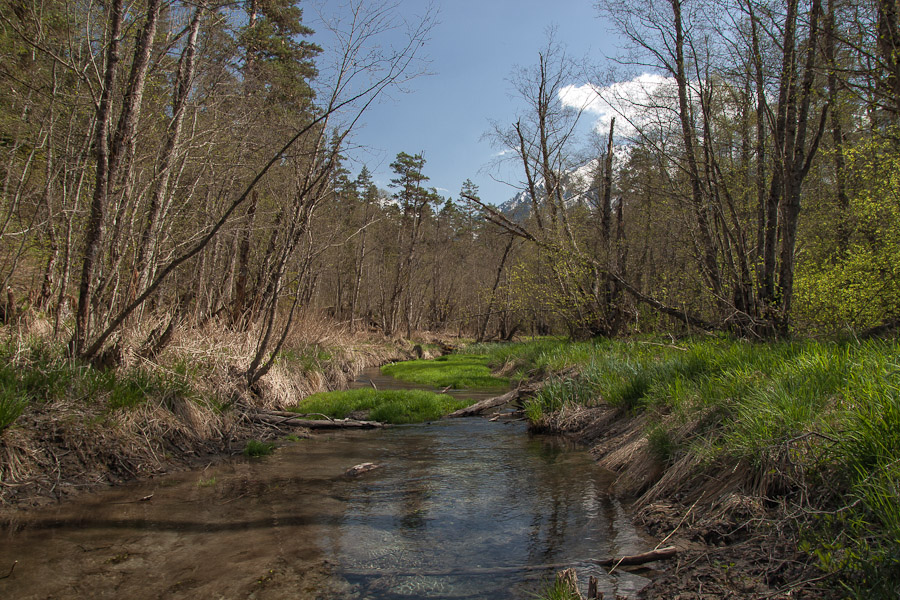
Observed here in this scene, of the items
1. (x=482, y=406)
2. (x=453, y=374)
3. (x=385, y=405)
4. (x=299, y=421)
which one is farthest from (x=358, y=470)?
(x=453, y=374)

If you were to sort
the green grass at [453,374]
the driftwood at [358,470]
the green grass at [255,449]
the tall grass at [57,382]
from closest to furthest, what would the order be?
the tall grass at [57,382] → the driftwood at [358,470] → the green grass at [255,449] → the green grass at [453,374]

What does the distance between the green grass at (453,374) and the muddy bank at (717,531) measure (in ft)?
30.7

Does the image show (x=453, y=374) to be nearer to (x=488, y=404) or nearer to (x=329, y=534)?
(x=488, y=404)

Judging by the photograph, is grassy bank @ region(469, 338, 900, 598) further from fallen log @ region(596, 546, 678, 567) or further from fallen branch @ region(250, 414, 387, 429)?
fallen branch @ region(250, 414, 387, 429)

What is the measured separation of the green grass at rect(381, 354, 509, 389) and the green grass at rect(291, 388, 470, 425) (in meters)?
3.45

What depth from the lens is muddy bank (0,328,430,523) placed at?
4.61 meters

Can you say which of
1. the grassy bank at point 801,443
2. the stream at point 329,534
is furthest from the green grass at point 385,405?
the grassy bank at point 801,443

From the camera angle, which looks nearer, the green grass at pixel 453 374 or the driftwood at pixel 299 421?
the driftwood at pixel 299 421

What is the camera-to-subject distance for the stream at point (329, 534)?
3.29 metres

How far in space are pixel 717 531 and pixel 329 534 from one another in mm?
3044

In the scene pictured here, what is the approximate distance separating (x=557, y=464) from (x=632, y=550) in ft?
8.86

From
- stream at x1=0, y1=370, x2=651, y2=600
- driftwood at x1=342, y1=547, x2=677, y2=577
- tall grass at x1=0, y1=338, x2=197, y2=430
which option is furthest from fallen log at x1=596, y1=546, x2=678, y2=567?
tall grass at x1=0, y1=338, x2=197, y2=430

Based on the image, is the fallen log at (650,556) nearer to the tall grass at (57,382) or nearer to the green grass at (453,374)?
the tall grass at (57,382)

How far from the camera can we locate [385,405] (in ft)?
32.4
